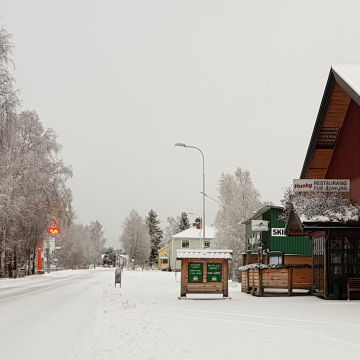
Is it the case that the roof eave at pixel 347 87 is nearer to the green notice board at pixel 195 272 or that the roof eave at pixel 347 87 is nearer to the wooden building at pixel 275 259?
the wooden building at pixel 275 259

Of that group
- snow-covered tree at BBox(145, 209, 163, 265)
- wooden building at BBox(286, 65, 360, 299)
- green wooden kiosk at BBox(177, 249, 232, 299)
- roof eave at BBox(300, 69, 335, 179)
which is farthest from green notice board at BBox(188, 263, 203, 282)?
snow-covered tree at BBox(145, 209, 163, 265)

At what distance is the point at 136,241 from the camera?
13312cm

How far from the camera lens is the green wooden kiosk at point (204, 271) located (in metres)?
24.0

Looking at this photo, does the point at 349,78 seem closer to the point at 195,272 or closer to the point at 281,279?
the point at 281,279

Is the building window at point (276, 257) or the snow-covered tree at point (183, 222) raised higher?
the snow-covered tree at point (183, 222)

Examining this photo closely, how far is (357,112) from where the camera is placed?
2342 centimetres

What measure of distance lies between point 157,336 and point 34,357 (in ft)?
8.80

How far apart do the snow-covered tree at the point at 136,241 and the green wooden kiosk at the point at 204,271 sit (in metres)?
108

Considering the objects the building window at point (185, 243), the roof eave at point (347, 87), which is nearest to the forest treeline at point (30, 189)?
the roof eave at point (347, 87)

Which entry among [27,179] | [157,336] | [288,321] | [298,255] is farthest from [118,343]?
[27,179]

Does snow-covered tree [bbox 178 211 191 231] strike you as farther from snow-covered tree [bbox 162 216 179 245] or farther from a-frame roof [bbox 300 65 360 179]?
a-frame roof [bbox 300 65 360 179]

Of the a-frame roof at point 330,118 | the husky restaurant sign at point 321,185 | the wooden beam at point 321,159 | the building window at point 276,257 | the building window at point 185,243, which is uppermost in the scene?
the a-frame roof at point 330,118

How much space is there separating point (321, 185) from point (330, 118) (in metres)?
3.35

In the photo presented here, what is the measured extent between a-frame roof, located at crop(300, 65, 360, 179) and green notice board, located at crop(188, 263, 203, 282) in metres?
6.81
